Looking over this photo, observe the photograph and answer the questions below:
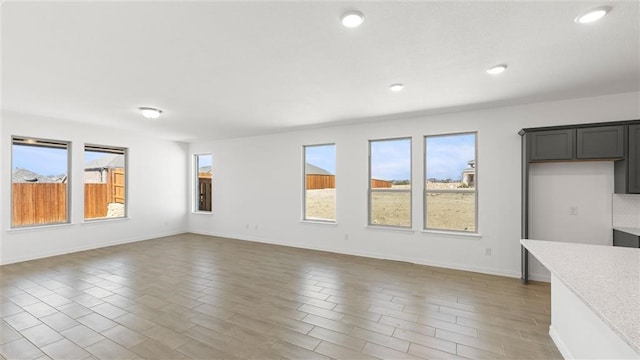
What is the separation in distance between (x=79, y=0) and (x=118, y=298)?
3.11m

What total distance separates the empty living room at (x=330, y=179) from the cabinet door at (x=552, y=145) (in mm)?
24

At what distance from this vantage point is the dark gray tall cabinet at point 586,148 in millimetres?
3275

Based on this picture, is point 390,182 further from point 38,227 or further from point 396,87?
point 38,227

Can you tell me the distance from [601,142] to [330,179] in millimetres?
4088

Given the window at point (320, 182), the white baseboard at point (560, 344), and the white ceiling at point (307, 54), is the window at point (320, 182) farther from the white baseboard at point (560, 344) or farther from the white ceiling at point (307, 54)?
the white baseboard at point (560, 344)

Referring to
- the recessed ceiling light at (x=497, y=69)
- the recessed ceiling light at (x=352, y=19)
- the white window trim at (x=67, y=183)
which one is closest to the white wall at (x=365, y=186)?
the recessed ceiling light at (x=497, y=69)

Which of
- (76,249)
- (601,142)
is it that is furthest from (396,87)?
(76,249)

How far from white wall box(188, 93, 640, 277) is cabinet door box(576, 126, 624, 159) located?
41 centimetres

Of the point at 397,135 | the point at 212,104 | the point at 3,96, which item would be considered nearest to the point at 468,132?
the point at 397,135

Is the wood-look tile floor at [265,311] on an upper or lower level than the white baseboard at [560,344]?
lower

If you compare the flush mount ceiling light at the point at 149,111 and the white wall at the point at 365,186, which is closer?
the white wall at the point at 365,186

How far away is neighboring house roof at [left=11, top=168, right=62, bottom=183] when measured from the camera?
491 centimetres

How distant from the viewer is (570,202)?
386cm

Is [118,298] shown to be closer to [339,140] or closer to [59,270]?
[59,270]
